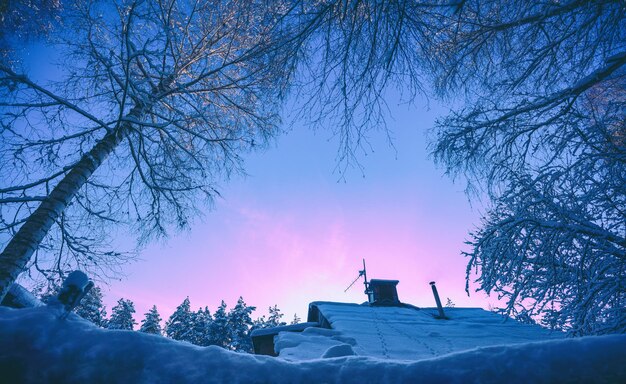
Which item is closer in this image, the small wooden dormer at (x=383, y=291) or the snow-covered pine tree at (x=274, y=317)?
the small wooden dormer at (x=383, y=291)

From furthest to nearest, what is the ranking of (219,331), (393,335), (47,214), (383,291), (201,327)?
(201,327) < (219,331) < (383,291) < (393,335) < (47,214)

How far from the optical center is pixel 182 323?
38375 millimetres

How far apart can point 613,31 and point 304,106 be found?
3.83m

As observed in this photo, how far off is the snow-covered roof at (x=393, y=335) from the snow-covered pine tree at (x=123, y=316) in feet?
128

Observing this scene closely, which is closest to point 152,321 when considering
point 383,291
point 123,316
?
point 123,316

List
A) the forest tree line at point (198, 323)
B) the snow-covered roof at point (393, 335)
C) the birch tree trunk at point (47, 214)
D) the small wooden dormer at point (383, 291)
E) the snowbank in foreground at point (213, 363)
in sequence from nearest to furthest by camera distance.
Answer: the snowbank in foreground at point (213, 363)
the birch tree trunk at point (47, 214)
the snow-covered roof at point (393, 335)
the small wooden dormer at point (383, 291)
the forest tree line at point (198, 323)

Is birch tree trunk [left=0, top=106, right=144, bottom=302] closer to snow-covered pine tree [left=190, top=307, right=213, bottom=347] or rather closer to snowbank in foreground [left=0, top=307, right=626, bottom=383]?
snowbank in foreground [left=0, top=307, right=626, bottom=383]

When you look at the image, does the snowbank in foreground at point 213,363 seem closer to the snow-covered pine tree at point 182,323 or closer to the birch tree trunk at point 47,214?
the birch tree trunk at point 47,214

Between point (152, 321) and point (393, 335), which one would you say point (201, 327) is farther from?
point (393, 335)

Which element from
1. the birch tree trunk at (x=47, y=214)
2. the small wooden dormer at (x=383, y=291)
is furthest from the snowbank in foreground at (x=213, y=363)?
the small wooden dormer at (x=383, y=291)

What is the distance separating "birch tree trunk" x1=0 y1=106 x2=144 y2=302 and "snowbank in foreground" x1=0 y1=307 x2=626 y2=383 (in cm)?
267

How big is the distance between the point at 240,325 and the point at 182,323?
9.38m

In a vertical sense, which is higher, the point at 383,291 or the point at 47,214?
the point at 383,291

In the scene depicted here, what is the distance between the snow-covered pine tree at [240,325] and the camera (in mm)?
34344
